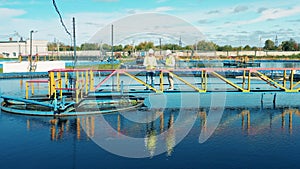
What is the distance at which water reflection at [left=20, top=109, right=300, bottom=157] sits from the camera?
389 inches

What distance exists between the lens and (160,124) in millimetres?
11453

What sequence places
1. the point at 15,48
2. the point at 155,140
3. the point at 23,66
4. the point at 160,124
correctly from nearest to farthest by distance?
the point at 155,140, the point at 160,124, the point at 23,66, the point at 15,48

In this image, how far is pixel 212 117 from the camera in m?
12.6

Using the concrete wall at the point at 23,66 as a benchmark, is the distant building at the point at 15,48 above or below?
above

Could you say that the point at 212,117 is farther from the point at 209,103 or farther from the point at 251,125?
the point at 209,103

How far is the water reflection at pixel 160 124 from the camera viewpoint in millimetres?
9875

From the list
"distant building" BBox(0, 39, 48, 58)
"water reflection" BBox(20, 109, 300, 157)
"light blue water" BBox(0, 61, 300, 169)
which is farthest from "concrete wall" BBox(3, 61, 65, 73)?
"distant building" BBox(0, 39, 48, 58)

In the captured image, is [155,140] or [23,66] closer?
[155,140]

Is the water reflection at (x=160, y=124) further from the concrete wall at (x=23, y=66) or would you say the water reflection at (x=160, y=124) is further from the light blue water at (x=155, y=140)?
the concrete wall at (x=23, y=66)

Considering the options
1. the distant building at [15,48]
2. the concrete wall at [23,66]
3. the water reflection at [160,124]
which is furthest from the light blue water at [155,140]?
the distant building at [15,48]

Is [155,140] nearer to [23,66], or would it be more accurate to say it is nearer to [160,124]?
[160,124]

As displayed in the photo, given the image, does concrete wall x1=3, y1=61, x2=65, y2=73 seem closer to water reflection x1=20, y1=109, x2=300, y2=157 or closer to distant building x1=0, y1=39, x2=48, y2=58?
water reflection x1=20, y1=109, x2=300, y2=157

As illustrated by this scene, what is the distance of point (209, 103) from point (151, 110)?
3.41 metres

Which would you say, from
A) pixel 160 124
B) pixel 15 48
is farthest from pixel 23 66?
pixel 15 48
